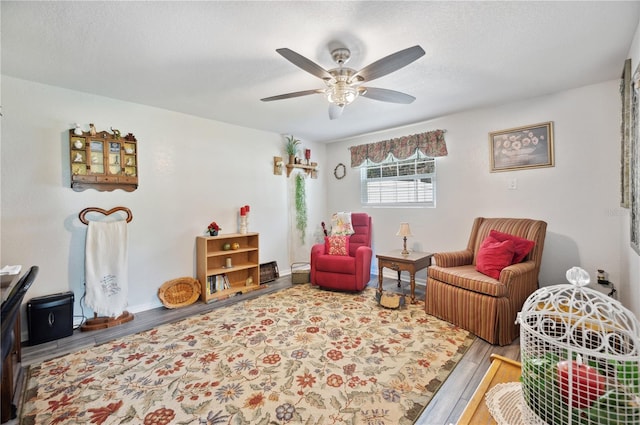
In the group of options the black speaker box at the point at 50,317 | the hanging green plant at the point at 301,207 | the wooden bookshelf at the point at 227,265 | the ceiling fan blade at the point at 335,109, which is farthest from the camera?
the hanging green plant at the point at 301,207

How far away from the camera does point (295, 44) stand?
6.50ft

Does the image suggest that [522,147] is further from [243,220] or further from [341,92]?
[243,220]

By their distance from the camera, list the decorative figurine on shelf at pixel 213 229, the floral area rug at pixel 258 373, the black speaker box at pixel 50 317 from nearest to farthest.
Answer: the floral area rug at pixel 258 373 < the black speaker box at pixel 50 317 < the decorative figurine on shelf at pixel 213 229

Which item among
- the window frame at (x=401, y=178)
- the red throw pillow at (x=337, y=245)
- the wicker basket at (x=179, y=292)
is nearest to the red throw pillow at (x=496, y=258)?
the window frame at (x=401, y=178)

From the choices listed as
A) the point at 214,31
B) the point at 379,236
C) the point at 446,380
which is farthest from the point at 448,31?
the point at 379,236

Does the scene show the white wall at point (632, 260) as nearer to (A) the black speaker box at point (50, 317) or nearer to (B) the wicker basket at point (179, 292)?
(B) the wicker basket at point (179, 292)

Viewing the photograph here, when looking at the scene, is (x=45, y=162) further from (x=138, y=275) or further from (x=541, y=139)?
(x=541, y=139)

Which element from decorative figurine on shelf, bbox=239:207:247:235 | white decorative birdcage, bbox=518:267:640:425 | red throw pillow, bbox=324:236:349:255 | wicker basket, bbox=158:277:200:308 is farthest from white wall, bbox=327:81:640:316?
wicker basket, bbox=158:277:200:308

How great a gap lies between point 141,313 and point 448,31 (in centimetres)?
393

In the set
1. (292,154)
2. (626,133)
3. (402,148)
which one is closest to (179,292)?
(292,154)

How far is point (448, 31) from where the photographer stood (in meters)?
1.83

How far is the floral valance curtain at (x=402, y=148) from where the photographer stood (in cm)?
374

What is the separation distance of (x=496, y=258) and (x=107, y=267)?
3.81 metres

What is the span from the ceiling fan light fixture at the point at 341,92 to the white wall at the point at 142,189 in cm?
226
